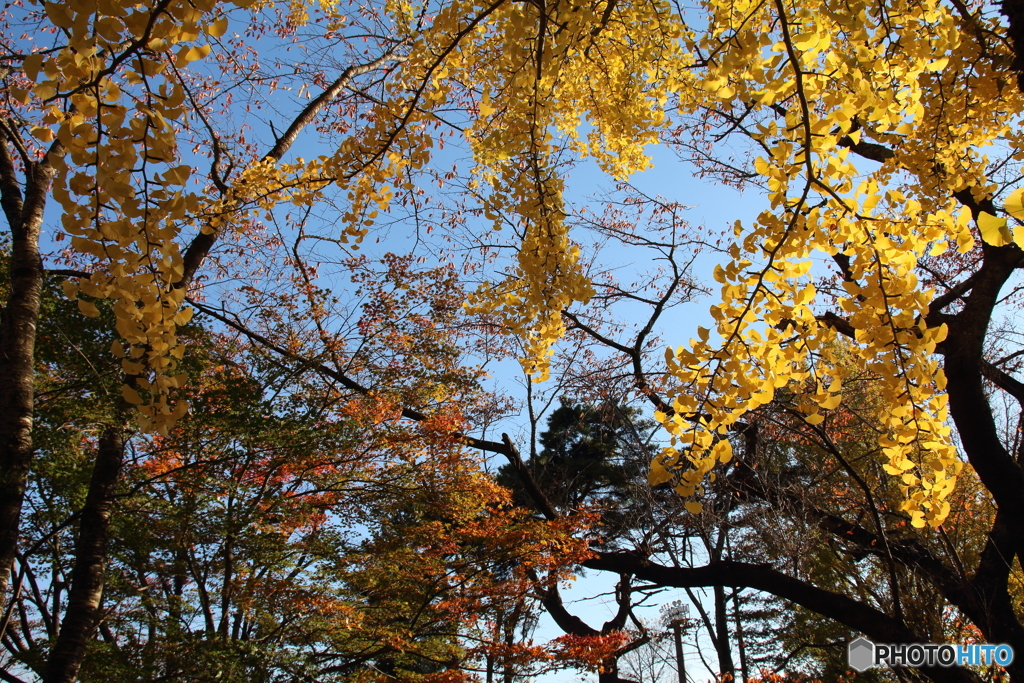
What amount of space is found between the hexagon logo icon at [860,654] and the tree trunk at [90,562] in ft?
22.3

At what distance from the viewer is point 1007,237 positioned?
1049 millimetres

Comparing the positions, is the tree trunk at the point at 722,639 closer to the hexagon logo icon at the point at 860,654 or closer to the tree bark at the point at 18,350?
the hexagon logo icon at the point at 860,654

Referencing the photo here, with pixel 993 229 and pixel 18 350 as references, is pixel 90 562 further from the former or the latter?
pixel 993 229

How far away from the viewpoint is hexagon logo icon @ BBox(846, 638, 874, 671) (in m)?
6.20

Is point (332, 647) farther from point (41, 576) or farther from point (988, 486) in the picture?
point (988, 486)

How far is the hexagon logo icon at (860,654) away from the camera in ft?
20.3

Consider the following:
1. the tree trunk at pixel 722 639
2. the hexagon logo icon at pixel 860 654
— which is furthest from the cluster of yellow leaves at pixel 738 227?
the tree trunk at pixel 722 639

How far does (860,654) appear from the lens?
6566 millimetres

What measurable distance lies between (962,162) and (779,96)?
4.95ft

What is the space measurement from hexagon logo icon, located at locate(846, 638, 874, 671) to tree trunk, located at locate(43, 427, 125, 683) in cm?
679

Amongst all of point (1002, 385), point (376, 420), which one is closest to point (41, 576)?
point (376, 420)

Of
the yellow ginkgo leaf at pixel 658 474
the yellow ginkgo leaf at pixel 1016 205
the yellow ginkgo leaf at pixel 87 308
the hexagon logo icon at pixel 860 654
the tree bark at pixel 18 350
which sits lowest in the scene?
the hexagon logo icon at pixel 860 654

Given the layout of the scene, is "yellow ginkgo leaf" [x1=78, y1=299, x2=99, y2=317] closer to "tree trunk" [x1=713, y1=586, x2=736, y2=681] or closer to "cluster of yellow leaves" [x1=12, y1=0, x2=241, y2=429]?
"cluster of yellow leaves" [x1=12, y1=0, x2=241, y2=429]

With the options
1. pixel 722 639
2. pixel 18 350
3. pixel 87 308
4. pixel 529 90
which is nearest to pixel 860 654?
pixel 722 639
